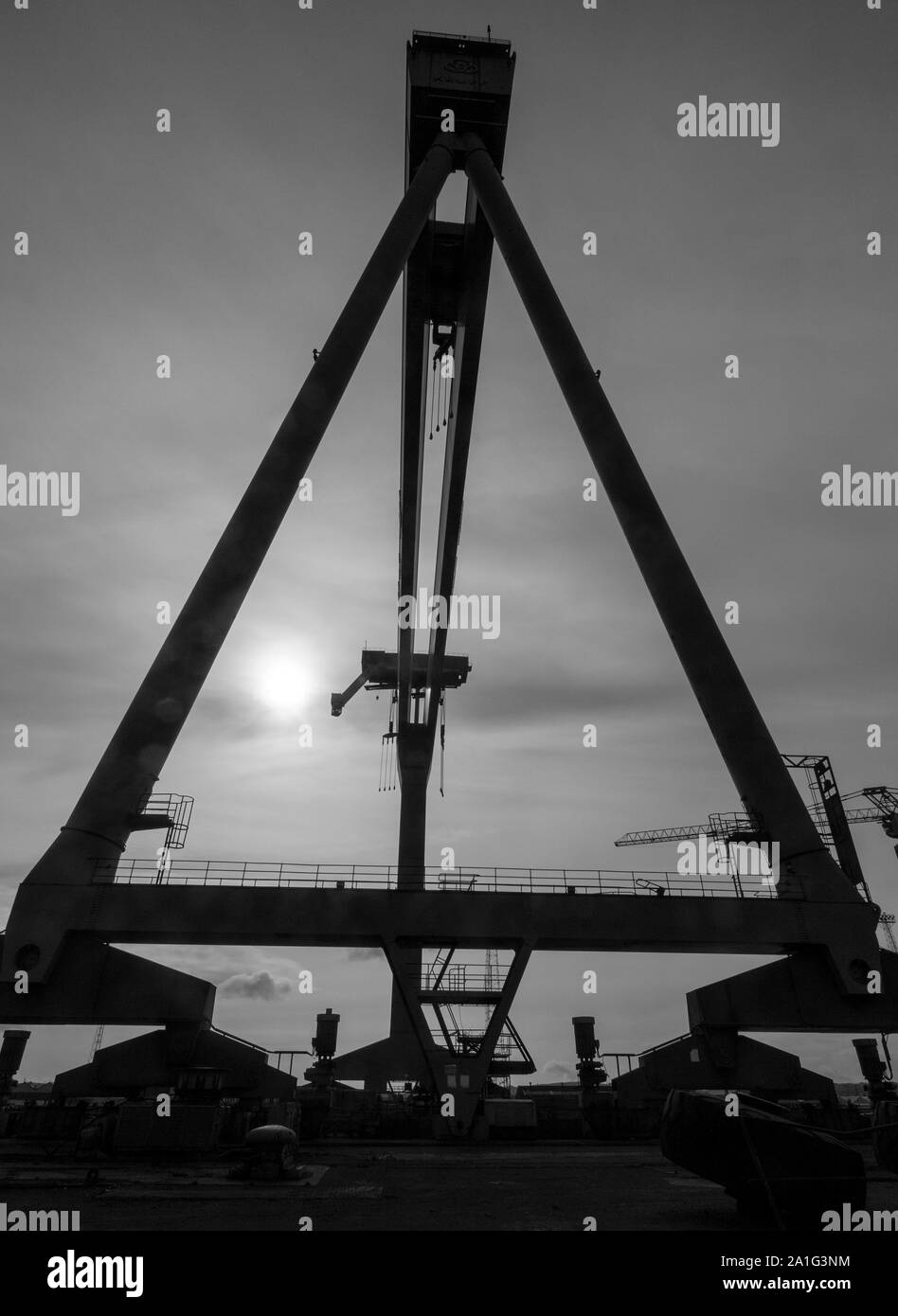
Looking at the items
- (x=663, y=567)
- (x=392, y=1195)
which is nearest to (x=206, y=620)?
(x=663, y=567)

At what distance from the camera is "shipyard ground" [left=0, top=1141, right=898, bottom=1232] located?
854cm

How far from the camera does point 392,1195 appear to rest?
1076 centimetres

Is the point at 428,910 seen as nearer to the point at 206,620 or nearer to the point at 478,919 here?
the point at 478,919

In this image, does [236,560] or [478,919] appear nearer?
[478,919]

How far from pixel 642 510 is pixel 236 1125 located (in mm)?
22458

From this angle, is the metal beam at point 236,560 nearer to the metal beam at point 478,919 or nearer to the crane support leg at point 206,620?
the crane support leg at point 206,620

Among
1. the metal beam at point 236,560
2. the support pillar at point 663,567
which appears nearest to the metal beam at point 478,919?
the support pillar at point 663,567

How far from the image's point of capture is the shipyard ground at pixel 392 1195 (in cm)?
Answer: 854

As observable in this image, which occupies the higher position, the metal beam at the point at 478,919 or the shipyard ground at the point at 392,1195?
the metal beam at the point at 478,919

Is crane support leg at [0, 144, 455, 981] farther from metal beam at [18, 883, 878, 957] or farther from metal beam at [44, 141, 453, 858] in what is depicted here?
metal beam at [18, 883, 878, 957]

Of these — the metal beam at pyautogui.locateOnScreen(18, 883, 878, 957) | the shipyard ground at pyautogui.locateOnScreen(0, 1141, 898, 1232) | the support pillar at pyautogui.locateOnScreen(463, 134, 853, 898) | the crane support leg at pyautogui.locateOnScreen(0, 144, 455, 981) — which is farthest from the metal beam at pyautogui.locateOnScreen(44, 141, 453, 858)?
the shipyard ground at pyautogui.locateOnScreen(0, 1141, 898, 1232)
